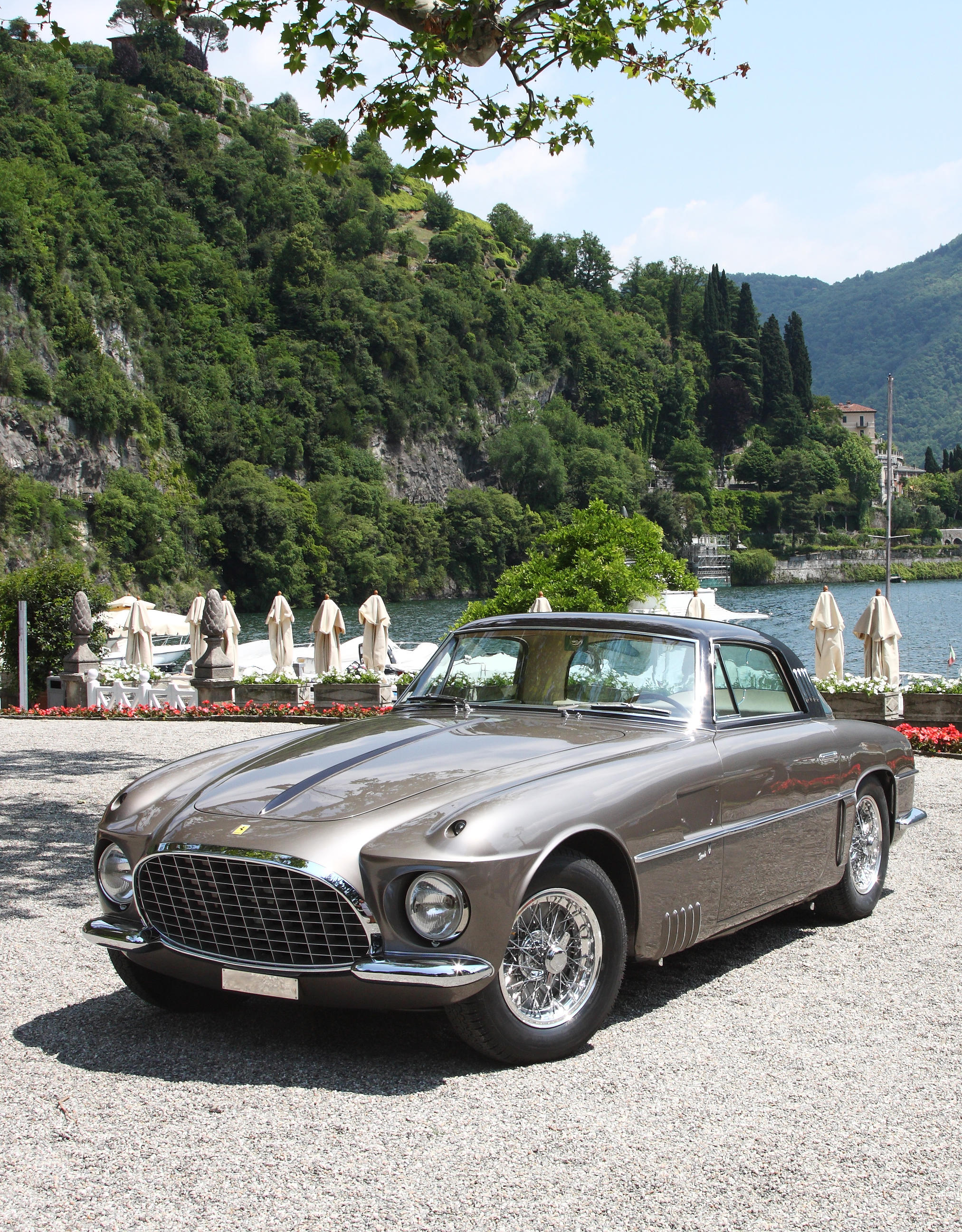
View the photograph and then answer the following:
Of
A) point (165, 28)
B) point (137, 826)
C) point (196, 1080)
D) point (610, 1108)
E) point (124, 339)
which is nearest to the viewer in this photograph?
point (610, 1108)

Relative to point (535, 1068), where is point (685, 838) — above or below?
above

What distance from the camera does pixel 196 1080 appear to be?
386cm

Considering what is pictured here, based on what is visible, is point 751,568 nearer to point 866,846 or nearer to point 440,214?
point 440,214

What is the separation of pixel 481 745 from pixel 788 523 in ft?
584

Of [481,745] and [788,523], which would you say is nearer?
[481,745]

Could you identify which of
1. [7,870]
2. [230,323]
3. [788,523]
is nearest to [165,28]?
[230,323]

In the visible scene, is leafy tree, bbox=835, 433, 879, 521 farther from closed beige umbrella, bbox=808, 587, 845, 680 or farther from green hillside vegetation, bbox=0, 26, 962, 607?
closed beige umbrella, bbox=808, 587, 845, 680

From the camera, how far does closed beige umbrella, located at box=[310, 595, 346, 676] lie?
71.4 ft

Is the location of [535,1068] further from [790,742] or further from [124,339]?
[124,339]

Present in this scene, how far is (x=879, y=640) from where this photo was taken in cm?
1677

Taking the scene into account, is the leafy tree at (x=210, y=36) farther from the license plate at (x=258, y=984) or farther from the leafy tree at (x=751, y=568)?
the license plate at (x=258, y=984)

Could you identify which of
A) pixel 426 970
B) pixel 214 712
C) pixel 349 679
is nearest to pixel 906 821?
pixel 426 970

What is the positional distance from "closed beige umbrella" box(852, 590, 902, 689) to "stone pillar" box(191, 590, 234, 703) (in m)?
10.5

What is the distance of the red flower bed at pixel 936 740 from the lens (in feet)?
42.0
